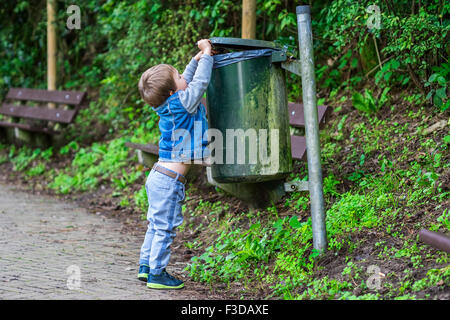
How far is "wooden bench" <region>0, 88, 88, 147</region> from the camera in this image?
8.99m

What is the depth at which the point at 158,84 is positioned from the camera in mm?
3844

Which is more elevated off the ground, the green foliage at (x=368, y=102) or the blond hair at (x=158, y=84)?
the green foliage at (x=368, y=102)

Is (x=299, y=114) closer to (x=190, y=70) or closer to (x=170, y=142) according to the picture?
(x=190, y=70)

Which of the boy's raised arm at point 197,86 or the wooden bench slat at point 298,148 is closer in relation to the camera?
the boy's raised arm at point 197,86

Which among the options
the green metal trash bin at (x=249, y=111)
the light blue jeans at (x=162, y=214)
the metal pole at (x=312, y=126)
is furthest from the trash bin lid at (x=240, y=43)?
the light blue jeans at (x=162, y=214)

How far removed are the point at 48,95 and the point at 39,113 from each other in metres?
0.33

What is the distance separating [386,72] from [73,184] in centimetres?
448

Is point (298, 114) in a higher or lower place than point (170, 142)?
higher

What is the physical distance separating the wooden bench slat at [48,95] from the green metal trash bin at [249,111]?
5161mm

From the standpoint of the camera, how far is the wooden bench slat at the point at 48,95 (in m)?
8.98

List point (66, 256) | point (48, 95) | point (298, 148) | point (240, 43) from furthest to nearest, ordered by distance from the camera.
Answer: point (48, 95) < point (298, 148) < point (66, 256) < point (240, 43)

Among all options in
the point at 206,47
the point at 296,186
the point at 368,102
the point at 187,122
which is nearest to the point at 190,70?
the point at 206,47

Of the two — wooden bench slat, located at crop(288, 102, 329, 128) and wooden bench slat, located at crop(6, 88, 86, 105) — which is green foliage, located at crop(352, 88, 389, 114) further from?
wooden bench slat, located at crop(6, 88, 86, 105)

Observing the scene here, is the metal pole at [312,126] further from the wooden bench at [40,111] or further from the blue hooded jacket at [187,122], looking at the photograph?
the wooden bench at [40,111]
